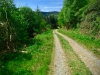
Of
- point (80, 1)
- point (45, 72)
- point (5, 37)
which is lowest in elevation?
point (45, 72)

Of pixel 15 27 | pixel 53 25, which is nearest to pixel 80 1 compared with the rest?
pixel 15 27

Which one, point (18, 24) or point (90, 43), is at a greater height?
point (18, 24)

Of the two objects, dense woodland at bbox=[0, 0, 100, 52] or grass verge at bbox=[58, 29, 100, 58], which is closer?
grass verge at bbox=[58, 29, 100, 58]

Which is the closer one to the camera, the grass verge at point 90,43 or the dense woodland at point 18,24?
the grass verge at point 90,43

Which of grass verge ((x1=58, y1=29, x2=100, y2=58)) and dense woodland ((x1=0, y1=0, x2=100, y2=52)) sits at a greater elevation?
dense woodland ((x1=0, y1=0, x2=100, y2=52))

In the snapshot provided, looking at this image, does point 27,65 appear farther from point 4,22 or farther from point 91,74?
point 4,22

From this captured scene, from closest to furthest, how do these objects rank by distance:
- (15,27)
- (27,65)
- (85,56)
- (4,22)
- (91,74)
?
(91,74)
(27,65)
(85,56)
(4,22)
(15,27)

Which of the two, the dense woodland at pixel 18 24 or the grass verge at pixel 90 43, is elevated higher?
the dense woodland at pixel 18 24

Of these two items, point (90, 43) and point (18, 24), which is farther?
point (18, 24)

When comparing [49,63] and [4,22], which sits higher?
[4,22]

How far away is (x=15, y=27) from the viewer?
22906mm

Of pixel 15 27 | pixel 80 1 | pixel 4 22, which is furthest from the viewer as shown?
pixel 80 1

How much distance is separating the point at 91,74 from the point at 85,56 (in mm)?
5332

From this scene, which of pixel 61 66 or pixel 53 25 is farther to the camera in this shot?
pixel 53 25
